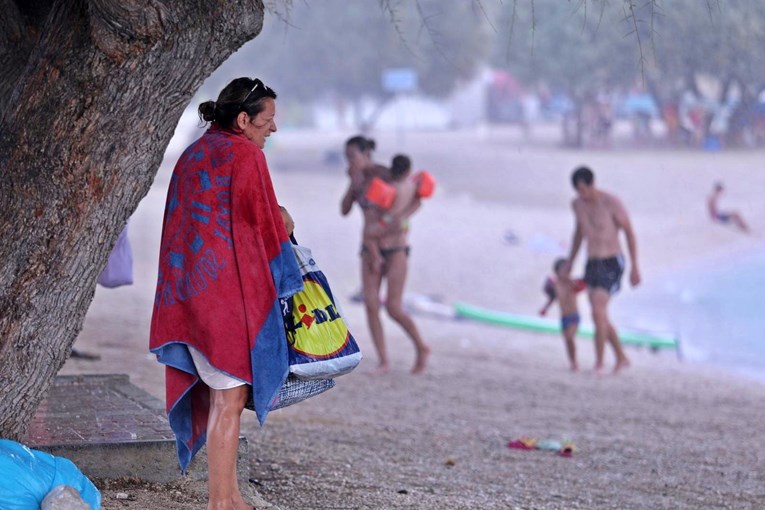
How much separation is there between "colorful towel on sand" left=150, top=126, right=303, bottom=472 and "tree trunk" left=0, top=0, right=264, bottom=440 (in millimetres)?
250

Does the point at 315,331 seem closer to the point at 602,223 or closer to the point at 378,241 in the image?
the point at 378,241

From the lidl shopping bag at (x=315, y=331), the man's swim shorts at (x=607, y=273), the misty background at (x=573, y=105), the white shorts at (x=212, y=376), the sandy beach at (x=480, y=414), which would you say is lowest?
the sandy beach at (x=480, y=414)

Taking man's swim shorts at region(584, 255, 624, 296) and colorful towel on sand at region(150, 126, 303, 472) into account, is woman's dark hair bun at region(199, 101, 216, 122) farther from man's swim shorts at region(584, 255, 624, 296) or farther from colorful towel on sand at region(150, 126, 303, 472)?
man's swim shorts at region(584, 255, 624, 296)

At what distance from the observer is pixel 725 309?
19.0 m

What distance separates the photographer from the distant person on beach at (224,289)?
351cm

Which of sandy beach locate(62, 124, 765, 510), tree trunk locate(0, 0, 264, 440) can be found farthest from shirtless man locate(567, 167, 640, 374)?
tree trunk locate(0, 0, 264, 440)

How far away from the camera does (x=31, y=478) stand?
3346 mm

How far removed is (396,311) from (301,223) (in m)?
15.4

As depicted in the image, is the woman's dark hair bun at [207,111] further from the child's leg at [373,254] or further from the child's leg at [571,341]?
the child's leg at [571,341]

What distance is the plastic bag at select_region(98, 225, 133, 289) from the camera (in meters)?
6.00

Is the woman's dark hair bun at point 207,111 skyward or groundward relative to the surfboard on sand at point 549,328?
skyward

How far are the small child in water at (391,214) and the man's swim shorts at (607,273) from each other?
85.3 inches

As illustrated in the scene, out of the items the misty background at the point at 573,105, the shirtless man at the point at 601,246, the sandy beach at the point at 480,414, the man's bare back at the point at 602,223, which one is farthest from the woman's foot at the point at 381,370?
the misty background at the point at 573,105

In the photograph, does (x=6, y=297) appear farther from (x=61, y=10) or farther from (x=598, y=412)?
(x=598, y=412)
